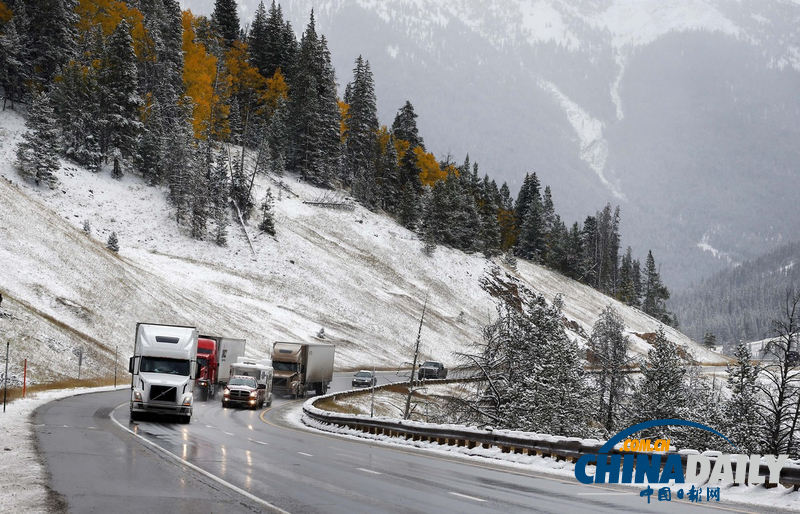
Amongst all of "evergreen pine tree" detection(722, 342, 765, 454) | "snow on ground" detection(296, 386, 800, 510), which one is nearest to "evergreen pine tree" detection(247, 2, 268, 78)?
"snow on ground" detection(296, 386, 800, 510)

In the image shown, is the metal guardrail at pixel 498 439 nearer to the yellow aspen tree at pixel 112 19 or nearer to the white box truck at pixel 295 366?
the white box truck at pixel 295 366

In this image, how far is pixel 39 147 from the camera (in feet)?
219

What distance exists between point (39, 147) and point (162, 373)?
50085 mm

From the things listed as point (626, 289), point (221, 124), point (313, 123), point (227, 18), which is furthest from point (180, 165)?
point (626, 289)

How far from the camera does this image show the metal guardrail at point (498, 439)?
47.6 ft

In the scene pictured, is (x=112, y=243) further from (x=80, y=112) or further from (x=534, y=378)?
(x=534, y=378)

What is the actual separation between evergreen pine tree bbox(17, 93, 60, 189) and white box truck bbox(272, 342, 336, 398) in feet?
110

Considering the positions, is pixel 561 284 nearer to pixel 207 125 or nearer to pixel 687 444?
pixel 207 125

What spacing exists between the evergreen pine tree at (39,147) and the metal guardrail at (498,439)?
159 feet

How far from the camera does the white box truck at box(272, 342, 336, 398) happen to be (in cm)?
4897

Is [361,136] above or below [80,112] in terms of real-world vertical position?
above

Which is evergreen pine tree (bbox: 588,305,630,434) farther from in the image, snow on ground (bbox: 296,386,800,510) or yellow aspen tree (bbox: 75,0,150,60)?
yellow aspen tree (bbox: 75,0,150,60)

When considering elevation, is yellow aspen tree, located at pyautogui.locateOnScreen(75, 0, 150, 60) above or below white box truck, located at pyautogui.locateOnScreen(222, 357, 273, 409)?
above

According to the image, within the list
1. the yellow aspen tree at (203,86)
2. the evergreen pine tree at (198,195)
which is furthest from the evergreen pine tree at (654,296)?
the evergreen pine tree at (198,195)
